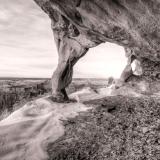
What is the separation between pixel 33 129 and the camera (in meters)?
7.64

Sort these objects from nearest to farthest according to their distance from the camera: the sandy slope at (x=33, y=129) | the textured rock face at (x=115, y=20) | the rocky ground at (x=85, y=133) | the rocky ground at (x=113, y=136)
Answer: the textured rock face at (x=115, y=20)
the rocky ground at (x=113, y=136)
the rocky ground at (x=85, y=133)
the sandy slope at (x=33, y=129)

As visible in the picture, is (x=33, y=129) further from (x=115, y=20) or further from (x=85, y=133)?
(x=115, y=20)

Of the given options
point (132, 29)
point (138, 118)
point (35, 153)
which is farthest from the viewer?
point (138, 118)

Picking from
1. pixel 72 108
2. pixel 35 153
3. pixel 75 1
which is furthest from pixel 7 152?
pixel 75 1

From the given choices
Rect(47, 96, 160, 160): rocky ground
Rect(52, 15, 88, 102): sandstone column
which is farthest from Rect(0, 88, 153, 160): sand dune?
Rect(52, 15, 88, 102): sandstone column

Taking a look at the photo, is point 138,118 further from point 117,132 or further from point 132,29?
point 132,29

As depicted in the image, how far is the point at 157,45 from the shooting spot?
624cm

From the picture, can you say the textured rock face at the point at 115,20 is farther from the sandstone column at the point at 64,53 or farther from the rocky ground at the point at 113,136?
the rocky ground at the point at 113,136

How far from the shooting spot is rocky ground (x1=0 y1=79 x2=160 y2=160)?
5467 millimetres

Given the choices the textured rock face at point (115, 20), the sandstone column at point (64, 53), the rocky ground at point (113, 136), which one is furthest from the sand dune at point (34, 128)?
the textured rock face at point (115, 20)

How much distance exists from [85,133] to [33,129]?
2025mm

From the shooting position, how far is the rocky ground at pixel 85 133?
5467 millimetres

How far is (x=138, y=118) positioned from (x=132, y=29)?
2827mm

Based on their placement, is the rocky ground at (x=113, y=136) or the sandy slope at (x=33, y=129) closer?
the rocky ground at (x=113, y=136)
